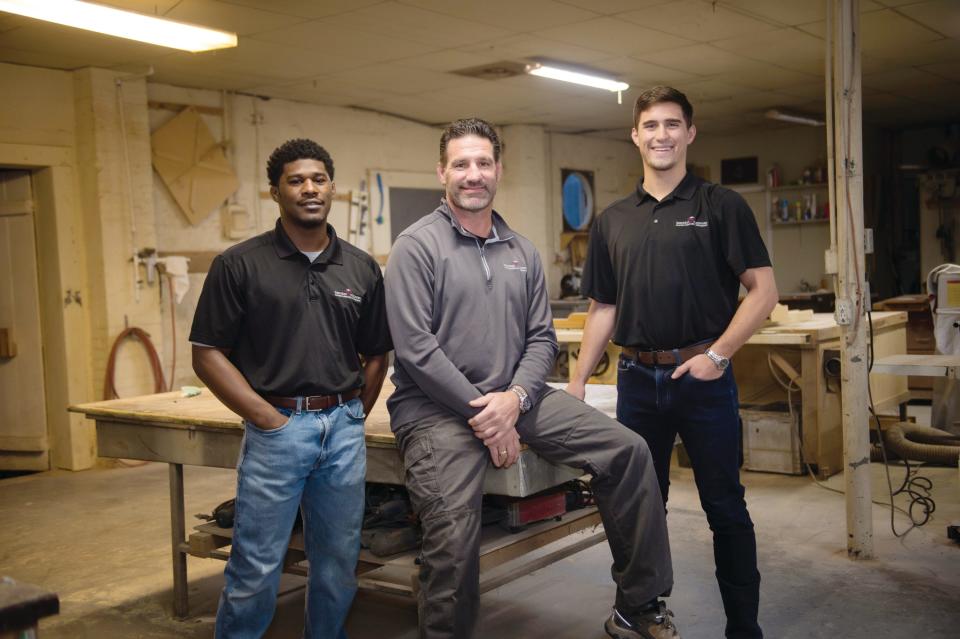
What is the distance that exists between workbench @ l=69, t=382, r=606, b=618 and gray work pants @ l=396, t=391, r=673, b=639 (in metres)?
0.17

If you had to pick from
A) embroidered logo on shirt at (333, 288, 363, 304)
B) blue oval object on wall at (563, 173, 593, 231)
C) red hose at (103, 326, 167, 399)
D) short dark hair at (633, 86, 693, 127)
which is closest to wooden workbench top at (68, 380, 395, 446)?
embroidered logo on shirt at (333, 288, 363, 304)

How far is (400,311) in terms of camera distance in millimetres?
2787

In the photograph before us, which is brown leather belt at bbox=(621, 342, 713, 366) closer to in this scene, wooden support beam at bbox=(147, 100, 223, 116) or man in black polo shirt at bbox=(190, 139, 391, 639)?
man in black polo shirt at bbox=(190, 139, 391, 639)

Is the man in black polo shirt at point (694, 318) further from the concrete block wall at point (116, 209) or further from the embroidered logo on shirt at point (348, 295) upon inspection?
the concrete block wall at point (116, 209)

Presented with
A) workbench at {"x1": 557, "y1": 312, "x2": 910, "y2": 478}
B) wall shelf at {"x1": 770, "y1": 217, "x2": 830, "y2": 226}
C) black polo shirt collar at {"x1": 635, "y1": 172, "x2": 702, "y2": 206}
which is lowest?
workbench at {"x1": 557, "y1": 312, "x2": 910, "y2": 478}

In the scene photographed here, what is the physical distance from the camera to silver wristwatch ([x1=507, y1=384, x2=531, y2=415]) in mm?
2840

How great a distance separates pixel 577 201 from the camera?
11.8 m

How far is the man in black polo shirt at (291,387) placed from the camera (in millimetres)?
2879

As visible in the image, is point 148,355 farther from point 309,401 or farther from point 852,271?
point 852,271

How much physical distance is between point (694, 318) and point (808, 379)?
3120 millimetres

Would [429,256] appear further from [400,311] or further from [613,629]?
[613,629]

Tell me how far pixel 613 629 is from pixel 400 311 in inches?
48.2

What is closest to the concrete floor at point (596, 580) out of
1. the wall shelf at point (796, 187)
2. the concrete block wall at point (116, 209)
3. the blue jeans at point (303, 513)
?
the blue jeans at point (303, 513)

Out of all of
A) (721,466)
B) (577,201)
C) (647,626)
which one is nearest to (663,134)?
(721,466)
